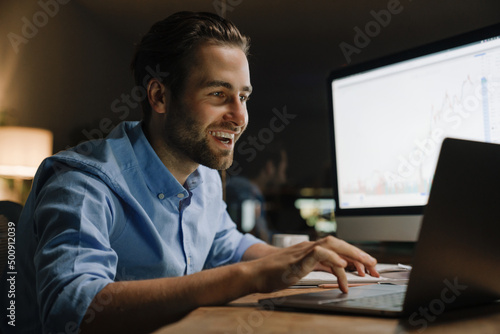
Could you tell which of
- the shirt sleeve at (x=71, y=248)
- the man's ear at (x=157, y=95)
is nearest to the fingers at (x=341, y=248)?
the shirt sleeve at (x=71, y=248)

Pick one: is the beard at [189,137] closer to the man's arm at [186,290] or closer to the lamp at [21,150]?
the man's arm at [186,290]

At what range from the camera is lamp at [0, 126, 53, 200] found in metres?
2.38

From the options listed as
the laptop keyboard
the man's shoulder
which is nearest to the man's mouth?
the man's shoulder

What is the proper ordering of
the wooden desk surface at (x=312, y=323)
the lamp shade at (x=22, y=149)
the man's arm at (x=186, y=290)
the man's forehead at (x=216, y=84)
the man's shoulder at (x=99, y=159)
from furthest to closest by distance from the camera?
1. the lamp shade at (x=22, y=149)
2. the man's forehead at (x=216, y=84)
3. the man's shoulder at (x=99, y=159)
4. the man's arm at (x=186, y=290)
5. the wooden desk surface at (x=312, y=323)

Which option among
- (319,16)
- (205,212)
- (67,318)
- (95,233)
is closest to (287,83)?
(319,16)

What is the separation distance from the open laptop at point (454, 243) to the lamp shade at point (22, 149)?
213 centimetres

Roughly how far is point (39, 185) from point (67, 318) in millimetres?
375

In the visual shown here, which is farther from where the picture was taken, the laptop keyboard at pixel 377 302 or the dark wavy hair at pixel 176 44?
the dark wavy hair at pixel 176 44

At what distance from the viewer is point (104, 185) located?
91 cm

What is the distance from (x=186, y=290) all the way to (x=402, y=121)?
2.62 ft

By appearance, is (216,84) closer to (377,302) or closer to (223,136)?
(223,136)

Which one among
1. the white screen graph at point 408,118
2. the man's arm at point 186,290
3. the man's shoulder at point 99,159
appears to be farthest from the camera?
the white screen graph at point 408,118

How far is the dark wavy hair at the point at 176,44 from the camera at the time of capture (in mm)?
1220

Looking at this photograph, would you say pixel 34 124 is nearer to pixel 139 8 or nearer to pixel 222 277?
pixel 139 8
